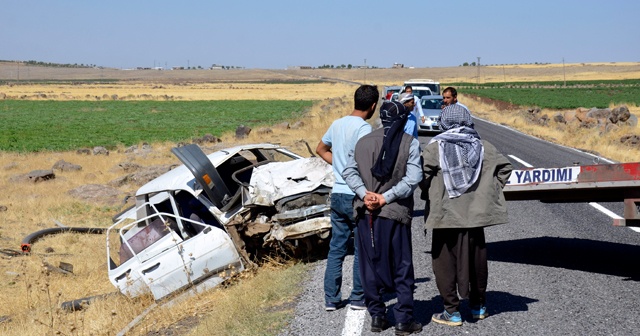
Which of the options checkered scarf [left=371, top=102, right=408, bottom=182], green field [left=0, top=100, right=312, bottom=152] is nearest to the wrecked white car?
checkered scarf [left=371, top=102, right=408, bottom=182]

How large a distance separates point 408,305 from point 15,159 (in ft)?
84.1

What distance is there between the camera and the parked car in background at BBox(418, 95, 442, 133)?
27375mm

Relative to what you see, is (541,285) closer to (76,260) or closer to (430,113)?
(76,260)

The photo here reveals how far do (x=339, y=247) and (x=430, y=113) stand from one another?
22402mm

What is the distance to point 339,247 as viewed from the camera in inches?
257

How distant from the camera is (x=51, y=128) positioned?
4597cm

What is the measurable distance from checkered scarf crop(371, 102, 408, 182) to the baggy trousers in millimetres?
343

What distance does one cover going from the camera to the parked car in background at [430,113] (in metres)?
27.4

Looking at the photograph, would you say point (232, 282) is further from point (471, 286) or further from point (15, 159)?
point (15, 159)

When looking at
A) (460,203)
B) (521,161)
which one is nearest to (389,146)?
(460,203)

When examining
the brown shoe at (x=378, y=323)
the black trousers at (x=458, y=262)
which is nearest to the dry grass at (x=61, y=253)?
the brown shoe at (x=378, y=323)

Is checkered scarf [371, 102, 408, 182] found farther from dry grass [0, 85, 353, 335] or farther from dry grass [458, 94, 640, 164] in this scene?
dry grass [458, 94, 640, 164]

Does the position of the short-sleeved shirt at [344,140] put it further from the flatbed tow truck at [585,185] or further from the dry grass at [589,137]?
the dry grass at [589,137]

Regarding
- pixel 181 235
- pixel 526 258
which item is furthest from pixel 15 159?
pixel 526 258
